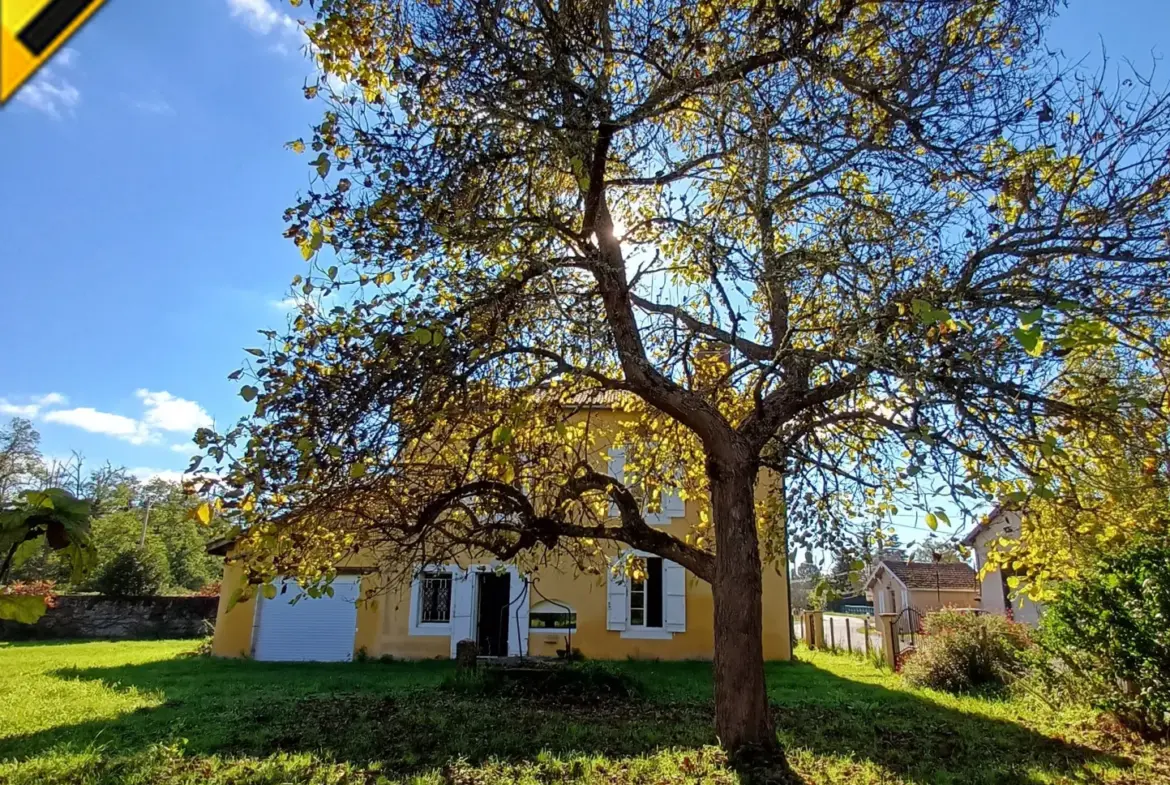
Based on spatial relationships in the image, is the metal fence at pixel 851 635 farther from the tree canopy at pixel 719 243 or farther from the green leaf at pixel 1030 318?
the green leaf at pixel 1030 318

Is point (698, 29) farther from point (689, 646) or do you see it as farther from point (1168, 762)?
point (689, 646)

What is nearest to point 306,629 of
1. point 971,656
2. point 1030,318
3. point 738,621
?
point 738,621

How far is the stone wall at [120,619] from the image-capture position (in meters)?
22.2

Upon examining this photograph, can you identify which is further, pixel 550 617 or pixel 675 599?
pixel 550 617

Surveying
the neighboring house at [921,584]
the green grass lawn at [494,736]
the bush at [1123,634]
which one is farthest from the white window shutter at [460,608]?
the neighboring house at [921,584]

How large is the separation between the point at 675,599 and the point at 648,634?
3.16 feet

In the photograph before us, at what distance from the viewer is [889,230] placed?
18.2 feet

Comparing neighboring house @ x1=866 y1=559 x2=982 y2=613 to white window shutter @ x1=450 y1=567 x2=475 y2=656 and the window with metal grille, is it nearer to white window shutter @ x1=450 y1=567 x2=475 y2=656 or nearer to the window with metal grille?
white window shutter @ x1=450 y1=567 x2=475 y2=656

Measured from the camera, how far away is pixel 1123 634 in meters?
7.72

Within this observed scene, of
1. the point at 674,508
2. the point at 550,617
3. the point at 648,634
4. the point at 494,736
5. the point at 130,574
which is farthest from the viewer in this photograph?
the point at 130,574

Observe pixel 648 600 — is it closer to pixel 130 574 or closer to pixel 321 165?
pixel 321 165

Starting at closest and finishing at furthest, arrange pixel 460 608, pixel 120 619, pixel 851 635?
1. pixel 460 608
2. pixel 851 635
3. pixel 120 619

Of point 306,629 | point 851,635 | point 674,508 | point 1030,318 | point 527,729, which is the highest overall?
point 674,508

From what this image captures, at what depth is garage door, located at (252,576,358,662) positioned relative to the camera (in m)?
16.1
